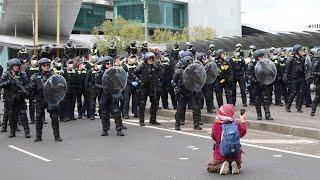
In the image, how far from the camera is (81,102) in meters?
18.2

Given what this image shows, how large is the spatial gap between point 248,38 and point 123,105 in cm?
1052

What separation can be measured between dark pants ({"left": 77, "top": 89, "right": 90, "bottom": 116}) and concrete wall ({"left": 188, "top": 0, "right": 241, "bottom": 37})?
75988mm

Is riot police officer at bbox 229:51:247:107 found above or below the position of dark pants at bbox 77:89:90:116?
above

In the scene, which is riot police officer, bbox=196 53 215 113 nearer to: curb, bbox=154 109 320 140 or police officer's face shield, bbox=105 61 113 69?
curb, bbox=154 109 320 140

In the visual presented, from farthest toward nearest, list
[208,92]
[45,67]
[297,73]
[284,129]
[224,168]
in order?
[208,92] → [297,73] → [284,129] → [45,67] → [224,168]

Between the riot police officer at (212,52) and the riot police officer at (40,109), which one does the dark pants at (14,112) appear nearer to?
the riot police officer at (40,109)

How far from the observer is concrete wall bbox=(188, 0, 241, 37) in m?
95.1

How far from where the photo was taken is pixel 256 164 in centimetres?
1003

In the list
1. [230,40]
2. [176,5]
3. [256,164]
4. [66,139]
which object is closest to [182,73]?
[66,139]

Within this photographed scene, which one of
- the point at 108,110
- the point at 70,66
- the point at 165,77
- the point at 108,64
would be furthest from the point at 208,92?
the point at 70,66

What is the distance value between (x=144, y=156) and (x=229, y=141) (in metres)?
2.51

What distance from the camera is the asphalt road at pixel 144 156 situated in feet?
30.9

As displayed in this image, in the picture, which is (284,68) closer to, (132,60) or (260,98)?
(260,98)

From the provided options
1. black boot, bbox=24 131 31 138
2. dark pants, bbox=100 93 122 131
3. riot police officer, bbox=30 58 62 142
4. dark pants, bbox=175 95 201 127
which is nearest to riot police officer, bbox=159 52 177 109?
dark pants, bbox=175 95 201 127
